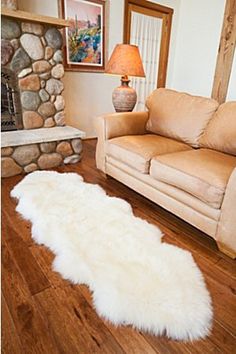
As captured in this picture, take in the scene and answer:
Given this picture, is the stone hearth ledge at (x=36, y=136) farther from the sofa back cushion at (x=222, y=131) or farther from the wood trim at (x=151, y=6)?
the wood trim at (x=151, y=6)

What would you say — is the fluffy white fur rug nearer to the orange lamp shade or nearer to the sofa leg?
the sofa leg

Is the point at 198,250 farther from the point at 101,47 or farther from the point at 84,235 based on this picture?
the point at 101,47

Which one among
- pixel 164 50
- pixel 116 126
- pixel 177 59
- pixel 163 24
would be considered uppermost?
pixel 163 24

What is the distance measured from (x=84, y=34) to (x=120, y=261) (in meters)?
3.11

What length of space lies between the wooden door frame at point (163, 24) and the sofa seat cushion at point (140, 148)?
7.50ft

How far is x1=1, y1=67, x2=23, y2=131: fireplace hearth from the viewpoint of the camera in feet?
8.51

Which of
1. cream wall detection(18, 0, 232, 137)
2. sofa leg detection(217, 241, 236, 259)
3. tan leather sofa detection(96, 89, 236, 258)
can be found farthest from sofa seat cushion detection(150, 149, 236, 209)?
cream wall detection(18, 0, 232, 137)

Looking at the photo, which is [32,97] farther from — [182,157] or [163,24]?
[163,24]

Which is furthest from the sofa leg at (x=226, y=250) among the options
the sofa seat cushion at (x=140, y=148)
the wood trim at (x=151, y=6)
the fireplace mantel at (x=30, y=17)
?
the wood trim at (x=151, y=6)

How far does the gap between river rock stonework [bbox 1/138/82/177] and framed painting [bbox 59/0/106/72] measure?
125 centimetres

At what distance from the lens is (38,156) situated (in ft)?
8.66

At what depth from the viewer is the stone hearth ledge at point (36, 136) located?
2.42 meters

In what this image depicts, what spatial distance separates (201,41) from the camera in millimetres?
4125

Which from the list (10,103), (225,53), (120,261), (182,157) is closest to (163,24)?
(225,53)
